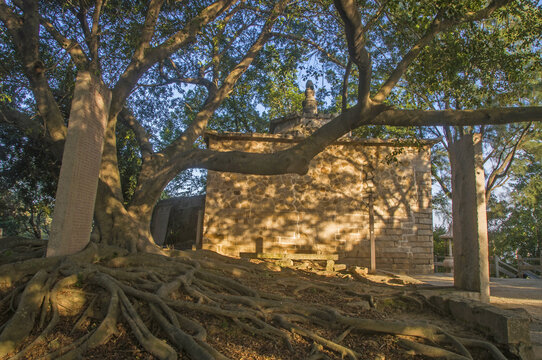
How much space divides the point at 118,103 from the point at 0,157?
19.9ft

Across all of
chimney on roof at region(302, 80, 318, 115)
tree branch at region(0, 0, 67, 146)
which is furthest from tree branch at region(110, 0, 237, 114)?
Result: chimney on roof at region(302, 80, 318, 115)

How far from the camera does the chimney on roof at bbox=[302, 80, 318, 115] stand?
46.8 ft

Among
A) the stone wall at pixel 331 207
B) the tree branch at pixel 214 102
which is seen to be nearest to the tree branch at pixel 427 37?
the tree branch at pixel 214 102

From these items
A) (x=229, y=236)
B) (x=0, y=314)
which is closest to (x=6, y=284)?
(x=0, y=314)

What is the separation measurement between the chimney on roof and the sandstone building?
3.04 metres

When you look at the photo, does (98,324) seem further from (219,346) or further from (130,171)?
(130,171)

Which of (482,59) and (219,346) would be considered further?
(482,59)

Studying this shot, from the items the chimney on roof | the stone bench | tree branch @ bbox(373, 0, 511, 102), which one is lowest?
the stone bench

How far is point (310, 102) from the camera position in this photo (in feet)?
47.3

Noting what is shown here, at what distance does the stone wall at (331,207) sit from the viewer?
11055 mm

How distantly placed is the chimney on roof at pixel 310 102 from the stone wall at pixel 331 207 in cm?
305

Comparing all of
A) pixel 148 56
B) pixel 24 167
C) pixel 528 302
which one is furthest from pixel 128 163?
pixel 528 302

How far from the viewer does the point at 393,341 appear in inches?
172

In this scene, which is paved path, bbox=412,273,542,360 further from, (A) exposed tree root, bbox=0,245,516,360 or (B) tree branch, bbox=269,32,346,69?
(B) tree branch, bbox=269,32,346,69
